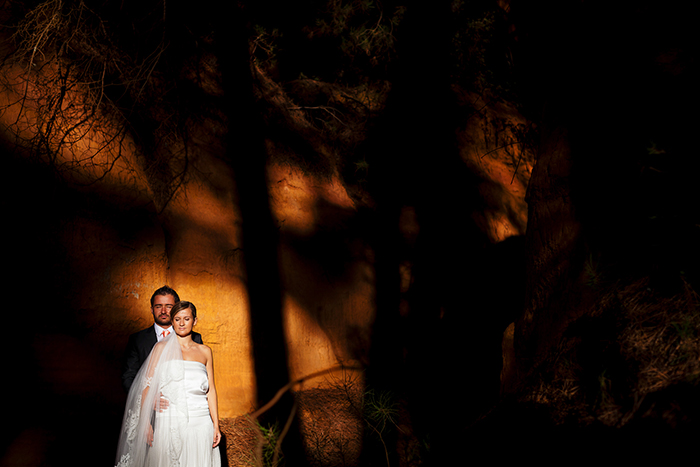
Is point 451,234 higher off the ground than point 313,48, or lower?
lower

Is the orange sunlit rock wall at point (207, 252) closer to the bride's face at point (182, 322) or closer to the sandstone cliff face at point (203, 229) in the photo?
the sandstone cliff face at point (203, 229)

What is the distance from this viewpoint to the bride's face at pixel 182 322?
132 inches

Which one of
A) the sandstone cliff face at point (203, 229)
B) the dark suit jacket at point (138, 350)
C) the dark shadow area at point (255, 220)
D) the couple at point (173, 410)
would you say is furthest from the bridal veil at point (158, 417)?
the dark shadow area at point (255, 220)

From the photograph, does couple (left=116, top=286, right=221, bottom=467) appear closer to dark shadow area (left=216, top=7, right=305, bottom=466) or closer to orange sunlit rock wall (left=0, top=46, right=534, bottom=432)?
orange sunlit rock wall (left=0, top=46, right=534, bottom=432)

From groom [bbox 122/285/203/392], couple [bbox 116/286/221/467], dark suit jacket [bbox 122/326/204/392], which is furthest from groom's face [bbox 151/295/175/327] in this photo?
couple [bbox 116/286/221/467]

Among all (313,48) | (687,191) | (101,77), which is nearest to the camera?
(687,191)

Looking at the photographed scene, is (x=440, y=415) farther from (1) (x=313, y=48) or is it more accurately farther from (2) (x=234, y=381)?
(1) (x=313, y=48)

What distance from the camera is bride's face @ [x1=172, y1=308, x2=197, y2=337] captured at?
3355mm

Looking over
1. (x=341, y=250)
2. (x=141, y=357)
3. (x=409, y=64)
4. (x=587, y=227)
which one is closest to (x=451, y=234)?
(x=341, y=250)

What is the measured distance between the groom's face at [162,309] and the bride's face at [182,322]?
0.56 m

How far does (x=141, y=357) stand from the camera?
3867 mm

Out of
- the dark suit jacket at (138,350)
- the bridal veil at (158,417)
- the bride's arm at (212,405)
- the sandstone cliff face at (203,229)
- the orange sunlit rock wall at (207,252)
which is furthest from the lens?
the orange sunlit rock wall at (207,252)

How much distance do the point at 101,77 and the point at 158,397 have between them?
14.4 feet

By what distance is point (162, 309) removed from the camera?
12.7 feet
